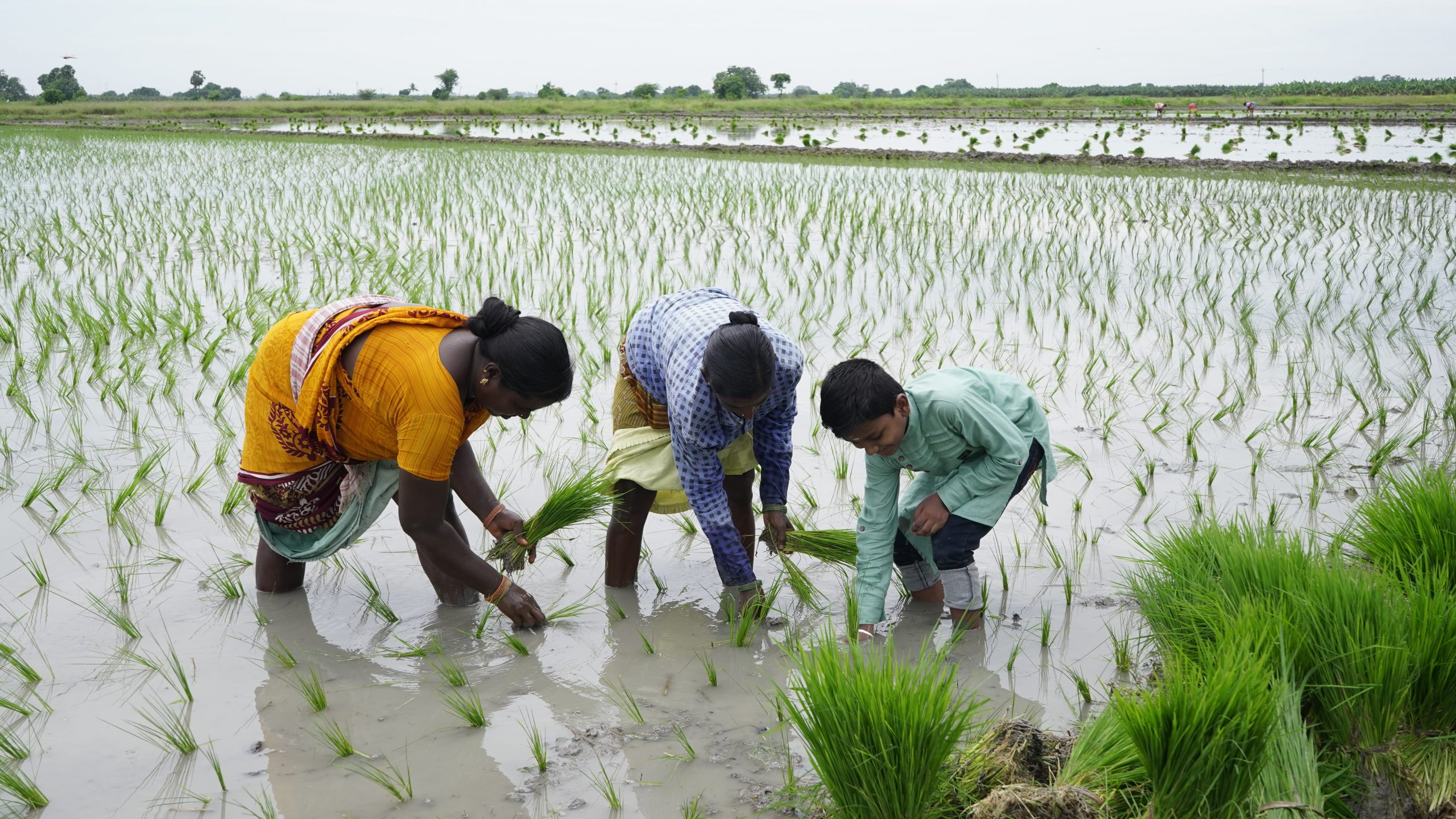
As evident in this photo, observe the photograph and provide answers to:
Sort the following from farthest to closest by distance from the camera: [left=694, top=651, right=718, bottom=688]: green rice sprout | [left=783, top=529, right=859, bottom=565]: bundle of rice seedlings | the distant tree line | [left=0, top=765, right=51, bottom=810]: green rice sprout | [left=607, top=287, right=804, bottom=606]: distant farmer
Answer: the distant tree line → [left=783, top=529, right=859, bottom=565]: bundle of rice seedlings → [left=694, top=651, right=718, bottom=688]: green rice sprout → [left=607, top=287, right=804, bottom=606]: distant farmer → [left=0, top=765, right=51, bottom=810]: green rice sprout

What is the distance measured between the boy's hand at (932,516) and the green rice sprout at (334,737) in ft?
4.30

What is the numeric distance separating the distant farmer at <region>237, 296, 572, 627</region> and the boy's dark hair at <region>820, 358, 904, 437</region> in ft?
1.80

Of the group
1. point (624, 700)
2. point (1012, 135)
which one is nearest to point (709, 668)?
point (624, 700)

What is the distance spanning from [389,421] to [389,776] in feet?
2.51

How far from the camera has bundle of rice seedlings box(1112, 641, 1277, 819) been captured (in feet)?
4.68

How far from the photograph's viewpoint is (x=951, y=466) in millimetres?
2355

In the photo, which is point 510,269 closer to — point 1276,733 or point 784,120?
point 1276,733

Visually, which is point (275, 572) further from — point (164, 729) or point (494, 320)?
point (494, 320)

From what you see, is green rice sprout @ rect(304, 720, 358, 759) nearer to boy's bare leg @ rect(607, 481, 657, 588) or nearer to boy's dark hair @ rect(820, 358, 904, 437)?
boy's bare leg @ rect(607, 481, 657, 588)

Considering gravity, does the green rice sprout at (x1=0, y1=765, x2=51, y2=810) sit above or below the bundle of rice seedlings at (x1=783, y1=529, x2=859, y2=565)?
below

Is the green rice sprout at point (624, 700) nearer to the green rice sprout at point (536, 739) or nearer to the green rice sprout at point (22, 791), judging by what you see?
the green rice sprout at point (536, 739)

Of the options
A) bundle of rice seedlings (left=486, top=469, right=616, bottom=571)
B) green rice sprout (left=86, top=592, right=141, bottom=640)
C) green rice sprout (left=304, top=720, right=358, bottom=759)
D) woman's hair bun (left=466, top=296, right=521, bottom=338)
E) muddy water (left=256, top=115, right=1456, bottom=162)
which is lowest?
green rice sprout (left=304, top=720, right=358, bottom=759)

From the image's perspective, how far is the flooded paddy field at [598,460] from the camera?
6.51 feet

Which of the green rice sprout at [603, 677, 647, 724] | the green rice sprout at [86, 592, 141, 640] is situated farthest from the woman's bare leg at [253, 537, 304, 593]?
the green rice sprout at [603, 677, 647, 724]
